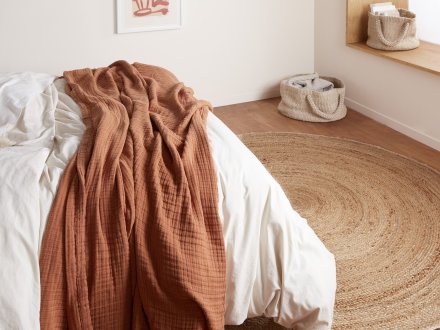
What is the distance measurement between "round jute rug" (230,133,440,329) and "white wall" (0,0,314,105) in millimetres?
654

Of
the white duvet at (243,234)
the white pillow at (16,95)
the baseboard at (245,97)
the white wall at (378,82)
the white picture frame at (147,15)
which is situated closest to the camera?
the white duvet at (243,234)

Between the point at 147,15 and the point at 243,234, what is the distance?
2.24 m

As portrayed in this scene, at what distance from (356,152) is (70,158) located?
6.49 feet

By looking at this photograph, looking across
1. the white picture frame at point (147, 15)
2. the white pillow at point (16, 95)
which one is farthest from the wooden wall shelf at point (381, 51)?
the white pillow at point (16, 95)

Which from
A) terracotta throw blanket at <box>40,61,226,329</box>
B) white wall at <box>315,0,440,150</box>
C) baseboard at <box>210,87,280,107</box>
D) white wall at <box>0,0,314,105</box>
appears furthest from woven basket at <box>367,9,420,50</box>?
terracotta throw blanket at <box>40,61,226,329</box>

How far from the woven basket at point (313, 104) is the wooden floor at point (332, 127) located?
42mm

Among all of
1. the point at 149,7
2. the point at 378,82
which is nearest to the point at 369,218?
the point at 378,82

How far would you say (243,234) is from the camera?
182 centimetres

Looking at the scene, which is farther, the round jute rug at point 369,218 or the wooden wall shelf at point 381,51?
the wooden wall shelf at point 381,51

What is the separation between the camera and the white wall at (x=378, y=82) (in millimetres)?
→ 3455

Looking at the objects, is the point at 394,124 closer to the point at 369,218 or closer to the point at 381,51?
the point at 381,51

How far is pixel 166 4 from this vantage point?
3.73 m

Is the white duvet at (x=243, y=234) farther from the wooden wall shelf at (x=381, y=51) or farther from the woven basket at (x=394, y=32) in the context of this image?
the woven basket at (x=394, y=32)

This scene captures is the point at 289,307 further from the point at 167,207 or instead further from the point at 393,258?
the point at 393,258
